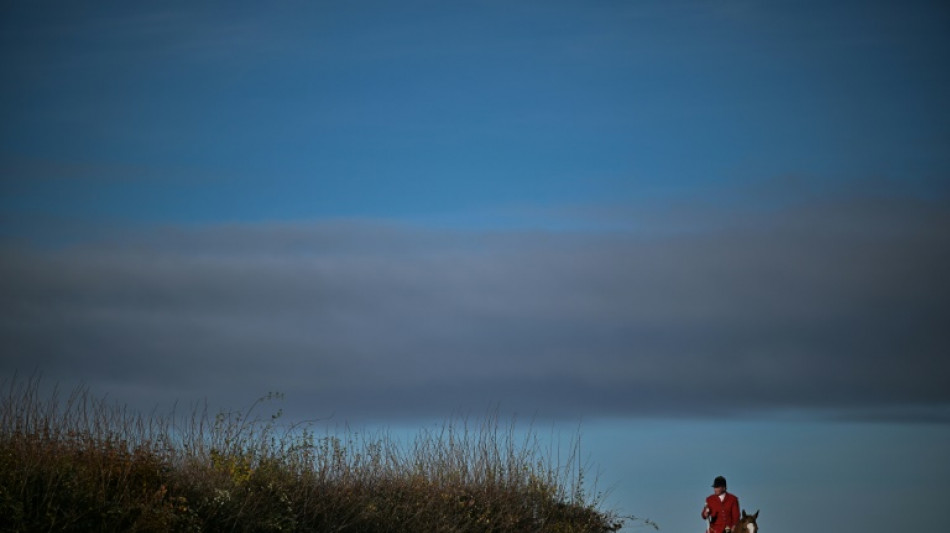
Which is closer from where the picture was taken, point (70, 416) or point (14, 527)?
point (14, 527)

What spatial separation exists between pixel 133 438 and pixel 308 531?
4137 mm

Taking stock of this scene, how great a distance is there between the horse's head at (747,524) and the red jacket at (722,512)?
381 mm

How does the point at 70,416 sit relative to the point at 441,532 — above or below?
above

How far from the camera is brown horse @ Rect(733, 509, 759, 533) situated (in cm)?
2290

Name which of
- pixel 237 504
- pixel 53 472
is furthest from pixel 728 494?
pixel 53 472

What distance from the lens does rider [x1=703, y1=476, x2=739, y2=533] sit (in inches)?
941

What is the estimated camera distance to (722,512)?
24.0 metres

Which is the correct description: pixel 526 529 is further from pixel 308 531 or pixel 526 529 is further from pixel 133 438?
pixel 133 438

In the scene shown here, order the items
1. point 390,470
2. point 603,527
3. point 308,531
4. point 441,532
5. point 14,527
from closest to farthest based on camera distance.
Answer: point 14,527, point 308,531, point 441,532, point 390,470, point 603,527

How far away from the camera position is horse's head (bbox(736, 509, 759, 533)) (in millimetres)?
22891

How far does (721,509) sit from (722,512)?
72 mm

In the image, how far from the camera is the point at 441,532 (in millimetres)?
24062

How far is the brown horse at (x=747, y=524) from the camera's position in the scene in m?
22.9

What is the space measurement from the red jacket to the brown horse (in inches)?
14.9
